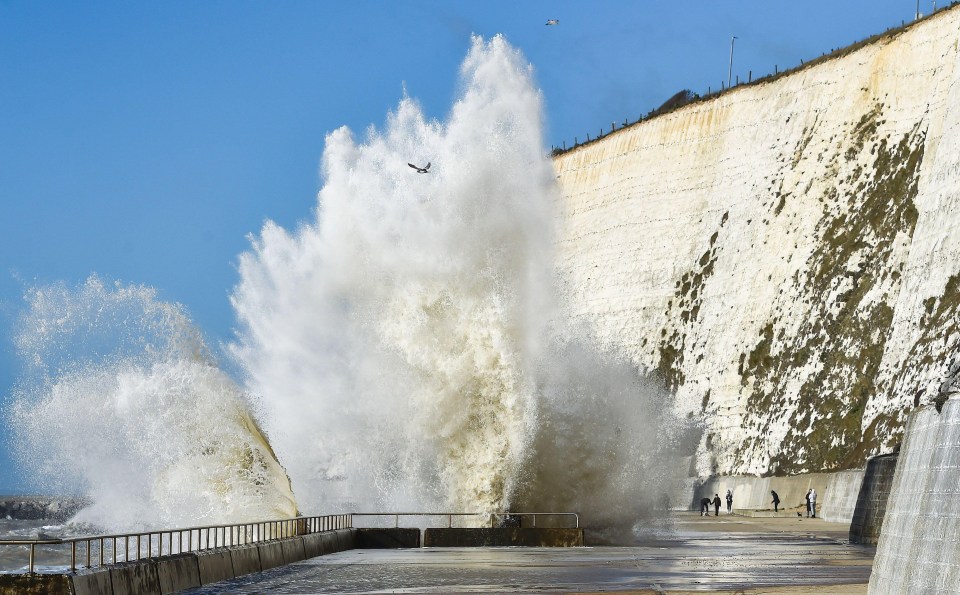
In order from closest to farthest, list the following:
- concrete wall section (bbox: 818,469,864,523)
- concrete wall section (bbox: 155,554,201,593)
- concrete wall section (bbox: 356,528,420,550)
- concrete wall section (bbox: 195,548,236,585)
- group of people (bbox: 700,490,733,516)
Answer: concrete wall section (bbox: 155,554,201,593), concrete wall section (bbox: 195,548,236,585), concrete wall section (bbox: 356,528,420,550), concrete wall section (bbox: 818,469,864,523), group of people (bbox: 700,490,733,516)

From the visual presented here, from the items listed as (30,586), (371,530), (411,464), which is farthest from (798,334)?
(30,586)

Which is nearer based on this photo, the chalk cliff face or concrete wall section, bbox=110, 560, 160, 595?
concrete wall section, bbox=110, 560, 160, 595

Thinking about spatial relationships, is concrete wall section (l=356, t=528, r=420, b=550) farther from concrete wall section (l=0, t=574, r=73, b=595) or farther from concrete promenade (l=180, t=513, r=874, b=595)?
concrete wall section (l=0, t=574, r=73, b=595)

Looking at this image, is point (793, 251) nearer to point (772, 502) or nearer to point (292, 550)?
point (772, 502)

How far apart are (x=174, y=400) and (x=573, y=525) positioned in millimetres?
9355

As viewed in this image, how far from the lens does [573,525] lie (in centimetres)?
3219

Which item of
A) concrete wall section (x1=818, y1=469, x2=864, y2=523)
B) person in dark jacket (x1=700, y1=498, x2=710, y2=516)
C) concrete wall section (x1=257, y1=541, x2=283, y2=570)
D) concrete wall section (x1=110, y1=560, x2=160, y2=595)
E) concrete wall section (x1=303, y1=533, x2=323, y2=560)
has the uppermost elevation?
concrete wall section (x1=110, y1=560, x2=160, y2=595)

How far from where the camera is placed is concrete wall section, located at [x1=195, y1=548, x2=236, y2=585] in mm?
17797

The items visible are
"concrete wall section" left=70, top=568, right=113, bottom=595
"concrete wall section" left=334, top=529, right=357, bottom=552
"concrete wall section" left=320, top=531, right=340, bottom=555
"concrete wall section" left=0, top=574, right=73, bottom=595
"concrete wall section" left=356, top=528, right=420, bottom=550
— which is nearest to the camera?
"concrete wall section" left=0, top=574, right=73, bottom=595

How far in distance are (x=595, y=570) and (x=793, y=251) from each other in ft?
144

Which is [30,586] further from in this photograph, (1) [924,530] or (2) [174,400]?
(2) [174,400]

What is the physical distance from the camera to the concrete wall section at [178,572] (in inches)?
631

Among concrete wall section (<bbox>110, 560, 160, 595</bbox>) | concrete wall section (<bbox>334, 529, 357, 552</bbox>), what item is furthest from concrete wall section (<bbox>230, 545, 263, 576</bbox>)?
concrete wall section (<bbox>334, 529, 357, 552</bbox>)

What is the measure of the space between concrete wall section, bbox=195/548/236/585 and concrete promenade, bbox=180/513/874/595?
0.17m
